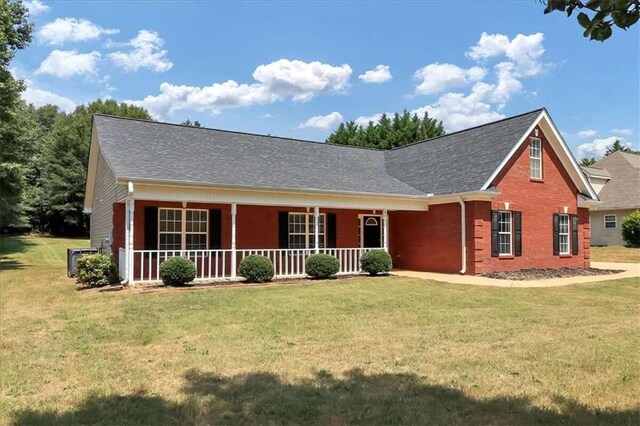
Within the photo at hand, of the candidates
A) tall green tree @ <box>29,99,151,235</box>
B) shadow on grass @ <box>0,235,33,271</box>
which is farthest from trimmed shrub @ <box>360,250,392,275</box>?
tall green tree @ <box>29,99,151,235</box>

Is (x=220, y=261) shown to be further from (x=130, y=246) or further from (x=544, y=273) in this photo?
(x=544, y=273)

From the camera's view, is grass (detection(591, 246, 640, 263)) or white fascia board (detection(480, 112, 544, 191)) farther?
grass (detection(591, 246, 640, 263))

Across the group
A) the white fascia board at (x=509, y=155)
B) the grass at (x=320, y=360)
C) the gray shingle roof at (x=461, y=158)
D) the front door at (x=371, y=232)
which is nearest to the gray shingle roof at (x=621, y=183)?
the gray shingle roof at (x=461, y=158)

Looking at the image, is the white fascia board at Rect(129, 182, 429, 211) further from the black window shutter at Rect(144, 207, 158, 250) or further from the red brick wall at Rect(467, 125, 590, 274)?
the red brick wall at Rect(467, 125, 590, 274)

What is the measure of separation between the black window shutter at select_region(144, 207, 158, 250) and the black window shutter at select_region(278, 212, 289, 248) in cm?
434

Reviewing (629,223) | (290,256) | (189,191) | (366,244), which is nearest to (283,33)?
(189,191)

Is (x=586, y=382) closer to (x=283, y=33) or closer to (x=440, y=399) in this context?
(x=440, y=399)

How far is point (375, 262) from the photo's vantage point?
656 inches

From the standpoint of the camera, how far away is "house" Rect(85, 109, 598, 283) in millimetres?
15250

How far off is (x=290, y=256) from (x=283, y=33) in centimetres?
736

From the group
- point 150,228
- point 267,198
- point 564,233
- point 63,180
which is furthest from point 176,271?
point 63,180

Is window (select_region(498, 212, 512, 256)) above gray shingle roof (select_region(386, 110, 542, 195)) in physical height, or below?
below

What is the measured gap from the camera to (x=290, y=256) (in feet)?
56.6

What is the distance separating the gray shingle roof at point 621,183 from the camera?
31.5 meters
